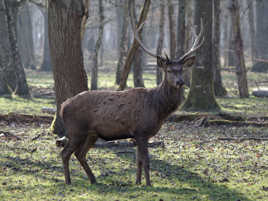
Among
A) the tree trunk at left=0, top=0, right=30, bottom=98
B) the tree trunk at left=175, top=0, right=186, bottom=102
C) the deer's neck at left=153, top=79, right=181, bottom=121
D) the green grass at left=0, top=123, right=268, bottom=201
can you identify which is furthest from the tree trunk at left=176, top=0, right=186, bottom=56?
the deer's neck at left=153, top=79, right=181, bottom=121

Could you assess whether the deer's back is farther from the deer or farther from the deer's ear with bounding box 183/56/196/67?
the deer's ear with bounding box 183/56/196/67

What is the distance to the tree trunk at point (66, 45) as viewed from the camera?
11.0m

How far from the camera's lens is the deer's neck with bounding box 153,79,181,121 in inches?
319

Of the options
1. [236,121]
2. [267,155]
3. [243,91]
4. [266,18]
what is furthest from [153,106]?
[266,18]

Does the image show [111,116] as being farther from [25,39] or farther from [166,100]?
[25,39]

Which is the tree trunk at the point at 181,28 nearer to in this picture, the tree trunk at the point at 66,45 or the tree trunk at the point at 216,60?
the tree trunk at the point at 216,60

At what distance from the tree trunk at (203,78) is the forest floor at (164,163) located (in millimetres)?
1870

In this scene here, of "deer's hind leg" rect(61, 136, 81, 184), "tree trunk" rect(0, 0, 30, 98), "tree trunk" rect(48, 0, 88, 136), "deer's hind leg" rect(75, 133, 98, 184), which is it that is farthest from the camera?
"tree trunk" rect(0, 0, 30, 98)

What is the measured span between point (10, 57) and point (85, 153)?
553 inches

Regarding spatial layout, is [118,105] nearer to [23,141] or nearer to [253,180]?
[253,180]

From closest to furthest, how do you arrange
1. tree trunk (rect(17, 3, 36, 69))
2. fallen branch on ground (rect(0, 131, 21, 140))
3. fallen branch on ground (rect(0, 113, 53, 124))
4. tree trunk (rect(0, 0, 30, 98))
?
fallen branch on ground (rect(0, 131, 21, 140)) → fallen branch on ground (rect(0, 113, 53, 124)) → tree trunk (rect(0, 0, 30, 98)) → tree trunk (rect(17, 3, 36, 69))

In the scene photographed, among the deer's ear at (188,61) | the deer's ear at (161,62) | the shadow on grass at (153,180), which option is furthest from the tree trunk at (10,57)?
the deer's ear at (161,62)

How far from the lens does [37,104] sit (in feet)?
58.2

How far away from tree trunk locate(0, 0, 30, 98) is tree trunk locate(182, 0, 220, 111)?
7840 mm
